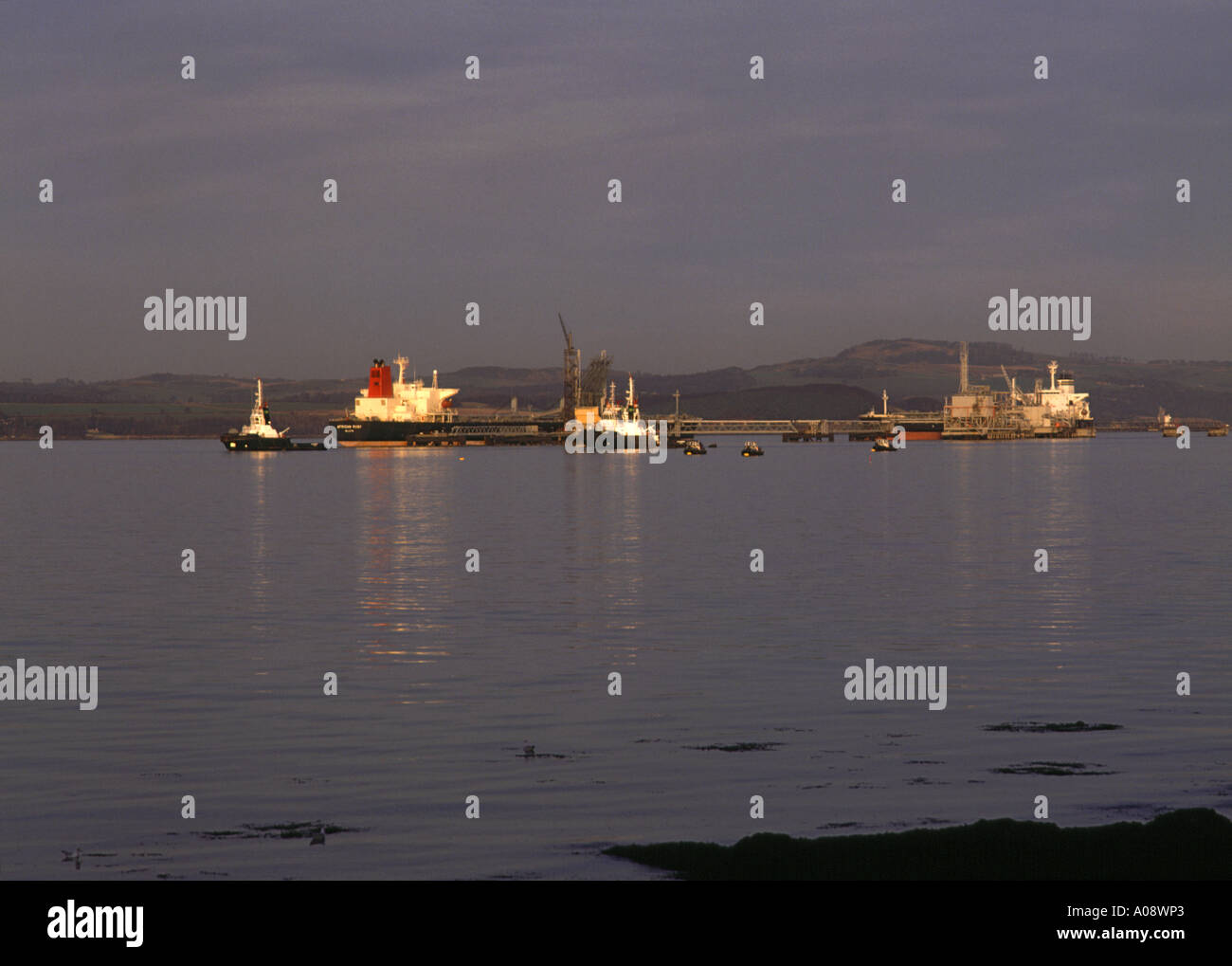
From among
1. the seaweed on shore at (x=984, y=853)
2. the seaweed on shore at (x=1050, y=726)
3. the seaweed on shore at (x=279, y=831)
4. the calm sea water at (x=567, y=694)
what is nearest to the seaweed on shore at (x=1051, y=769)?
the calm sea water at (x=567, y=694)

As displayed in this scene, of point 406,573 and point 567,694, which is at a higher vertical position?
point 406,573

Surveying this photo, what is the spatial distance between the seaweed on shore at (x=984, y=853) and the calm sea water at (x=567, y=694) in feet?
3.37

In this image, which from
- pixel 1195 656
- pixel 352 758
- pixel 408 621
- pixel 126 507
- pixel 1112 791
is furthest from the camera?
pixel 126 507

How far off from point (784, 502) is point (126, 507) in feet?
142

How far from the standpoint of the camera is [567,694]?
27.7 meters

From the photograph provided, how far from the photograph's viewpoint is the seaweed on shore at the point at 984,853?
15.7 meters

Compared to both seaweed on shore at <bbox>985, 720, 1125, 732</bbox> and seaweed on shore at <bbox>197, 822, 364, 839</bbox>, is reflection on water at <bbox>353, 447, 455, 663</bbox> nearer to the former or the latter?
seaweed on shore at <bbox>985, 720, 1125, 732</bbox>

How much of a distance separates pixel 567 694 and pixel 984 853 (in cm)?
1237

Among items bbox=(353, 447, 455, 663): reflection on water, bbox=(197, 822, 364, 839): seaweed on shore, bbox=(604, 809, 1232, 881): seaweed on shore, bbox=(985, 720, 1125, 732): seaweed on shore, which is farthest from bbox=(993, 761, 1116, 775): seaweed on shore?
bbox=(353, 447, 455, 663): reflection on water

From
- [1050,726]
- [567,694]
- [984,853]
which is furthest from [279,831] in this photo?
[1050,726]

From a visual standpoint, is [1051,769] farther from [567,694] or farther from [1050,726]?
[567,694]
